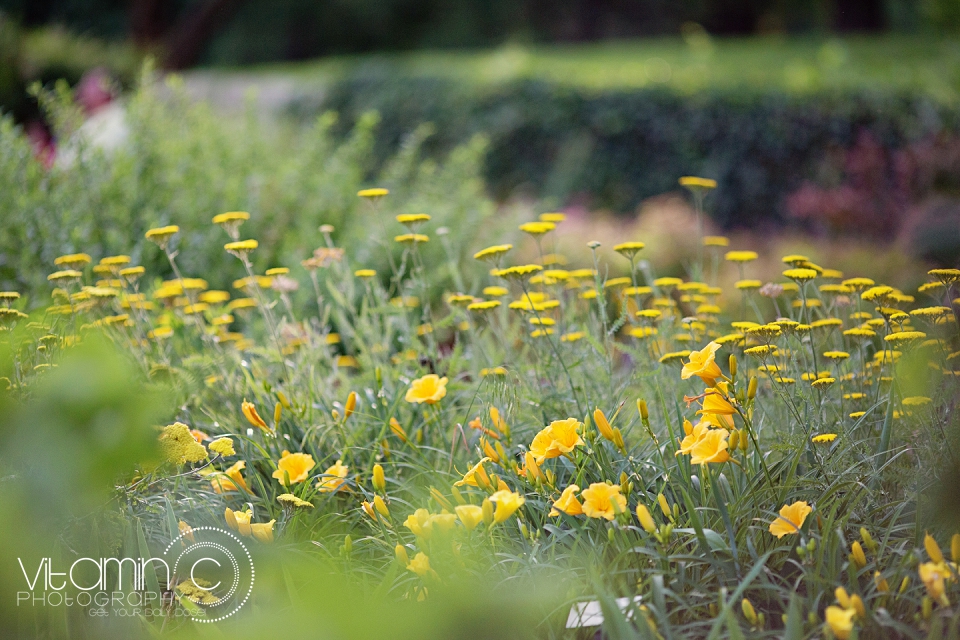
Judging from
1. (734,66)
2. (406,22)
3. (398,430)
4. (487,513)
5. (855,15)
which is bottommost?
(398,430)

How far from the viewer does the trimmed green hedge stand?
7.28 m

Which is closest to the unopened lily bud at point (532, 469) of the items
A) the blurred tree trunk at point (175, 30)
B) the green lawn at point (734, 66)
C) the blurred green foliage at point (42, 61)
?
the green lawn at point (734, 66)

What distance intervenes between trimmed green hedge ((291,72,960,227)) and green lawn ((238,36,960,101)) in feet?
0.65

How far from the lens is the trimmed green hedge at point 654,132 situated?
728cm

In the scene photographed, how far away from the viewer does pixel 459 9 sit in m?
20.7

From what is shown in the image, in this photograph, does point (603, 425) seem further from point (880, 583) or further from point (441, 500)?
point (880, 583)

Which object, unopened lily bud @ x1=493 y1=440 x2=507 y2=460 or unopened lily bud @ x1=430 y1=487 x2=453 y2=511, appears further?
unopened lily bud @ x1=493 y1=440 x2=507 y2=460

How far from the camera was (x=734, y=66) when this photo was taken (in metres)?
10.2

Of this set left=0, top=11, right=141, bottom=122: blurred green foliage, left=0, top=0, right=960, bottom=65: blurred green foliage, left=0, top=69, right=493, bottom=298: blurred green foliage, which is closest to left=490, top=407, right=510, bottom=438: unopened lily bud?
left=0, top=69, right=493, bottom=298: blurred green foliage

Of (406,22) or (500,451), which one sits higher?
(406,22)

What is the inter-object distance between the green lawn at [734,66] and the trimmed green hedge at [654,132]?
20 centimetres

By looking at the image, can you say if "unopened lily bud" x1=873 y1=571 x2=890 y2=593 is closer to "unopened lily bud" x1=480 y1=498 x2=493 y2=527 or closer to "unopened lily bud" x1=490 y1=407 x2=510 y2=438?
"unopened lily bud" x1=480 y1=498 x2=493 y2=527

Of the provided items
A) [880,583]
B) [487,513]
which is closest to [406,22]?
[487,513]

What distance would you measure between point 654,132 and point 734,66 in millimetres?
3073
